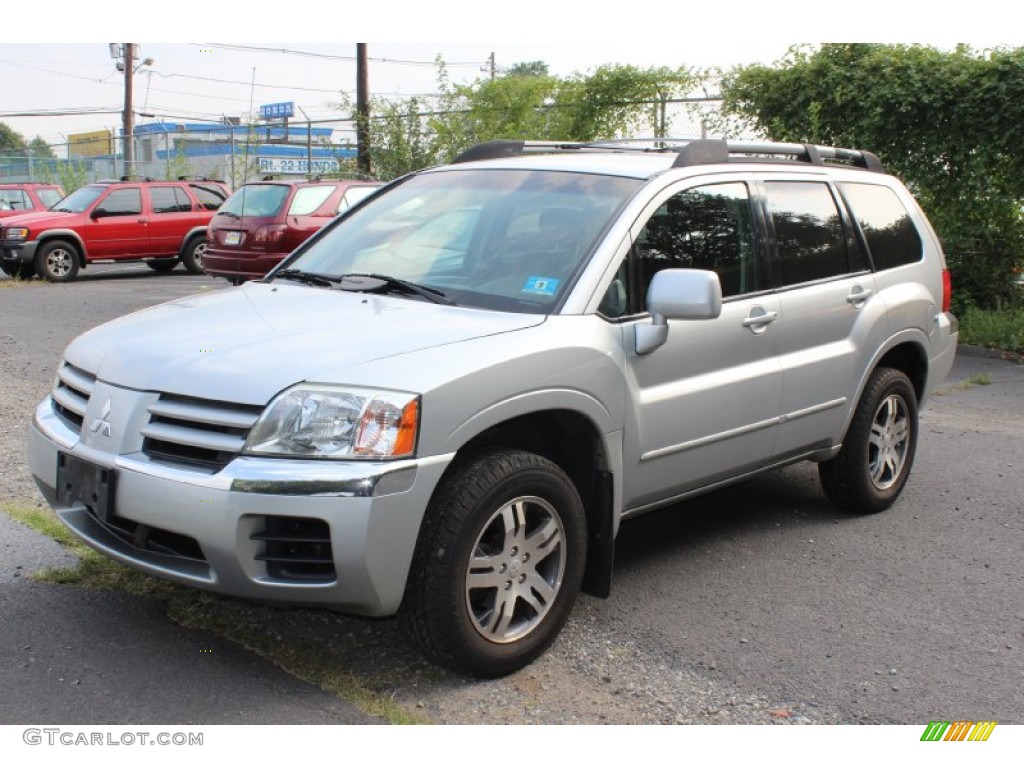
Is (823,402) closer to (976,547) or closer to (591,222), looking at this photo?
(976,547)

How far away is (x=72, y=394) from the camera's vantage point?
13.6ft

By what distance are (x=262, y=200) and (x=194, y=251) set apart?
17.6ft

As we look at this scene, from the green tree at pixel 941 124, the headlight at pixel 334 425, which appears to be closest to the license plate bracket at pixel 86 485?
the headlight at pixel 334 425

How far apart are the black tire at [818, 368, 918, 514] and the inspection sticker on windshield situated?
7.26ft

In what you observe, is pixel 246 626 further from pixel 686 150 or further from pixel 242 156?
pixel 242 156

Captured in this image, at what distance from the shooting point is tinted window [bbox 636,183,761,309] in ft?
14.9

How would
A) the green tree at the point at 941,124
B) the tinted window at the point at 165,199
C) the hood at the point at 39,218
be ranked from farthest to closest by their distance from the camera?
the tinted window at the point at 165,199, the hood at the point at 39,218, the green tree at the point at 941,124

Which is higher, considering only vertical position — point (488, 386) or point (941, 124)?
point (941, 124)

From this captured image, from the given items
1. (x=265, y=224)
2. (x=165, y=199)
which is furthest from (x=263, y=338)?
(x=165, y=199)

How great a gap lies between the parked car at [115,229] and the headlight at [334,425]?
1604 cm

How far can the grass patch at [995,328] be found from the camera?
1152 centimetres

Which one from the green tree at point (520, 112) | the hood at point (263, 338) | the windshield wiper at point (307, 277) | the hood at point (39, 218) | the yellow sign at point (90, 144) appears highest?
the yellow sign at point (90, 144)

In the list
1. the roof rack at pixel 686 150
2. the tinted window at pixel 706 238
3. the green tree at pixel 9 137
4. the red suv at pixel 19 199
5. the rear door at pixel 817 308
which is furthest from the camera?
the green tree at pixel 9 137

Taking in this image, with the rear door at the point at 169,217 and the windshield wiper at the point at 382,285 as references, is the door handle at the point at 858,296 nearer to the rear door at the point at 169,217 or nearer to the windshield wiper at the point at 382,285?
the windshield wiper at the point at 382,285
